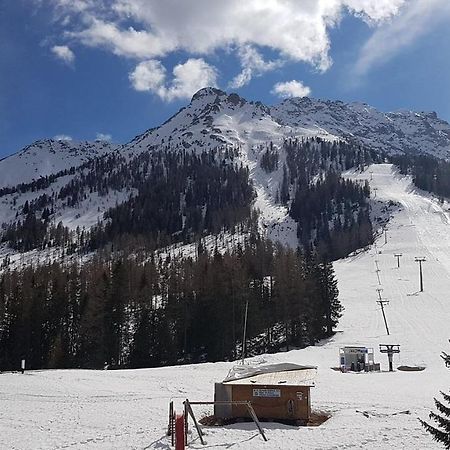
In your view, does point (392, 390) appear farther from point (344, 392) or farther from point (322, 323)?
point (322, 323)

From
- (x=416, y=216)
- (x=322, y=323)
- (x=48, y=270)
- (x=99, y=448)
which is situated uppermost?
(x=416, y=216)

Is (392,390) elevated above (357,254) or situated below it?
below

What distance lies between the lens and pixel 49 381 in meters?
33.0

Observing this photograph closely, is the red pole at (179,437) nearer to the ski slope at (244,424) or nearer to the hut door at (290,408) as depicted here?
the ski slope at (244,424)

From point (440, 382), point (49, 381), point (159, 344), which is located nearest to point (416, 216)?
point (159, 344)

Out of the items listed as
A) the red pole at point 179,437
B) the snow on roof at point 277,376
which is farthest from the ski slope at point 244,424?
the red pole at point 179,437

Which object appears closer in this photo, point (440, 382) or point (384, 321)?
point (440, 382)

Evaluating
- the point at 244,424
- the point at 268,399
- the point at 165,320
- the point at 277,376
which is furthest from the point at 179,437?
the point at 165,320

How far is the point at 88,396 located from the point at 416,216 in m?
166

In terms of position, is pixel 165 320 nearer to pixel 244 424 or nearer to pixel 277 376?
pixel 277 376

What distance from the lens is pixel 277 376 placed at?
26.3 meters

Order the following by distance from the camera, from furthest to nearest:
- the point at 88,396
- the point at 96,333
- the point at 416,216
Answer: the point at 416,216, the point at 96,333, the point at 88,396

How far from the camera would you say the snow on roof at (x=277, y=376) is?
78.6 ft

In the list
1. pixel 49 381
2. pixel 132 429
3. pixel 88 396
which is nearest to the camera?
pixel 132 429
